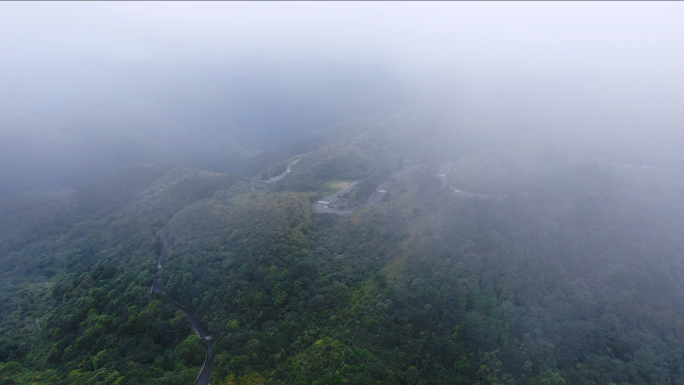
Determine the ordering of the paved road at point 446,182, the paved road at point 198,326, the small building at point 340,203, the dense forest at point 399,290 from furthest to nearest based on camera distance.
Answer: the small building at point 340,203 → the paved road at point 446,182 → the paved road at point 198,326 → the dense forest at point 399,290

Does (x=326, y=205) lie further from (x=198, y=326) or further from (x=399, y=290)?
(x=198, y=326)

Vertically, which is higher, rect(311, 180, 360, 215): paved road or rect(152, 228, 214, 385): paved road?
rect(311, 180, 360, 215): paved road

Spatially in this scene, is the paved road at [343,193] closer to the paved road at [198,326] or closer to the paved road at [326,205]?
the paved road at [326,205]

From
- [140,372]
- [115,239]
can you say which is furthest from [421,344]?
[115,239]

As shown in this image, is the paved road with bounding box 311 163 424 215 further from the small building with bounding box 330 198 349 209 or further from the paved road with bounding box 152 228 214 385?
the paved road with bounding box 152 228 214 385

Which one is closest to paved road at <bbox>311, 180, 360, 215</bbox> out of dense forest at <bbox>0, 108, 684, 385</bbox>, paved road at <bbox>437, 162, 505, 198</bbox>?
dense forest at <bbox>0, 108, 684, 385</bbox>

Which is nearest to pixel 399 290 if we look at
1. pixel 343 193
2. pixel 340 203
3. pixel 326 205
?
pixel 340 203

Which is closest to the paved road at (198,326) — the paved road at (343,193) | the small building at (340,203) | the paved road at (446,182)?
the paved road at (343,193)
